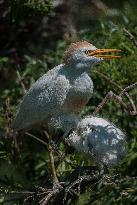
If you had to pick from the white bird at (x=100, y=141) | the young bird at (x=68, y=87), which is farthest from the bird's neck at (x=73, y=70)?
the white bird at (x=100, y=141)

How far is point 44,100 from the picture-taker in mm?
3783

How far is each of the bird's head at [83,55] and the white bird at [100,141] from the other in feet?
0.76

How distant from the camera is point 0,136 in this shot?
441 centimetres

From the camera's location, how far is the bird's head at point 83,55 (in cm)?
369

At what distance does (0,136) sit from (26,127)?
18.8 inches

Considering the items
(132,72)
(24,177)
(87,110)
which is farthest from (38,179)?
(132,72)

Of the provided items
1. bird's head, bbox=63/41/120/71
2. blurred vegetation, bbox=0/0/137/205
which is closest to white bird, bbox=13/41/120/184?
bird's head, bbox=63/41/120/71

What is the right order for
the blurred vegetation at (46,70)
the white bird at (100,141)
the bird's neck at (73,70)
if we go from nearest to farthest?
the white bird at (100,141) → the bird's neck at (73,70) → the blurred vegetation at (46,70)

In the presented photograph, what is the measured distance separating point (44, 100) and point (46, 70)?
3.23 feet

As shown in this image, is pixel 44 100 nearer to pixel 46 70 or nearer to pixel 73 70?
pixel 73 70

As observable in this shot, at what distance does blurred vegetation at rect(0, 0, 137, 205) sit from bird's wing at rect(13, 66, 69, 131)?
203mm

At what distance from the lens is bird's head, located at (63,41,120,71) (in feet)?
12.1

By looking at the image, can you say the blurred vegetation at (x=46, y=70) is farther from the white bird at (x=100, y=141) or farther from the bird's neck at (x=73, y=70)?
the bird's neck at (x=73, y=70)

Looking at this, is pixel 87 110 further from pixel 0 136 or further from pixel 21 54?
pixel 21 54
